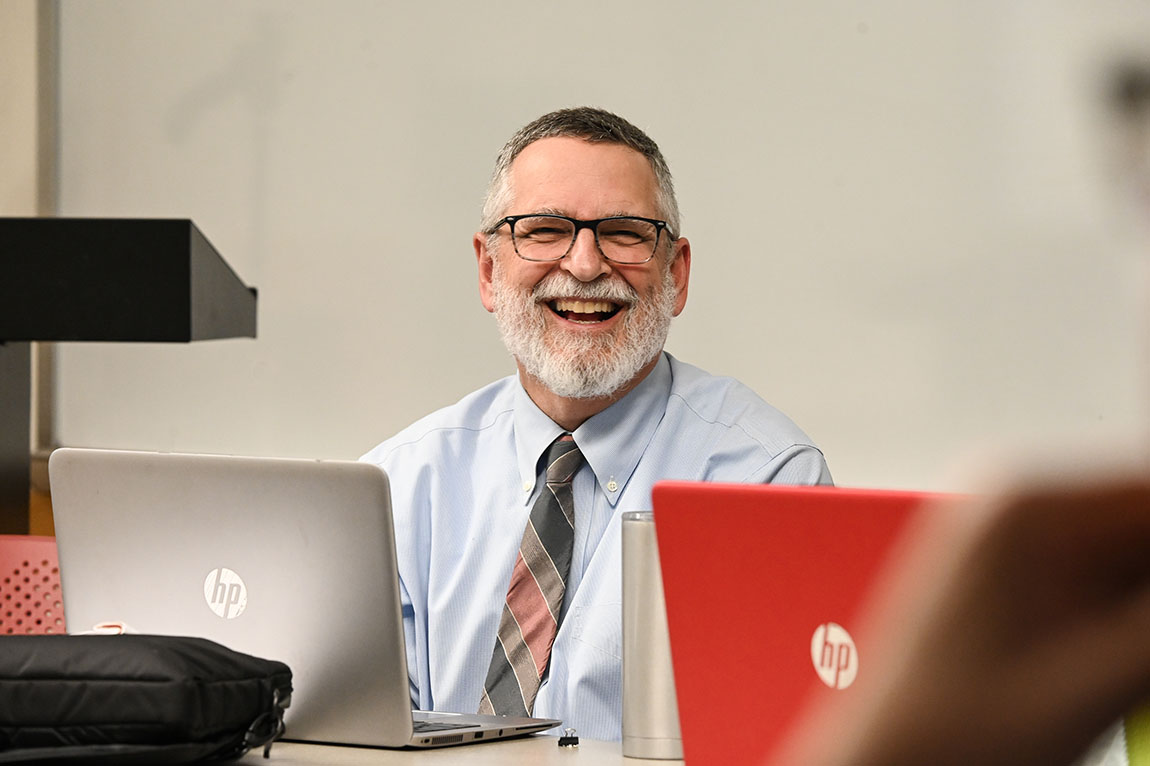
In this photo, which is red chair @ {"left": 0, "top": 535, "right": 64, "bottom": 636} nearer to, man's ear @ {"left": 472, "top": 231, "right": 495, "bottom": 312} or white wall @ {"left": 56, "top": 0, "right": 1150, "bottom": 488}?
man's ear @ {"left": 472, "top": 231, "right": 495, "bottom": 312}

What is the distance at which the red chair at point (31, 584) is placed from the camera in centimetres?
158

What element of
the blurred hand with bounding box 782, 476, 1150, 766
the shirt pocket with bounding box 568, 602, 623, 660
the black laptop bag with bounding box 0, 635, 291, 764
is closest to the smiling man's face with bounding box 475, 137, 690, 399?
the shirt pocket with bounding box 568, 602, 623, 660

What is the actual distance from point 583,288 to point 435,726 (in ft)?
2.88

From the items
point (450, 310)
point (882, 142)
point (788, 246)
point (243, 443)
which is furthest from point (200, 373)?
point (882, 142)

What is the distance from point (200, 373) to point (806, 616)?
105 inches

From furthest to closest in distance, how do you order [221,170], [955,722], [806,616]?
1. [221,170]
2. [806,616]
3. [955,722]

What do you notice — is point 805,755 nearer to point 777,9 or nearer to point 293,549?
point 293,549

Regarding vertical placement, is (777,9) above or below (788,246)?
above

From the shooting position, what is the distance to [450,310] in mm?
3014

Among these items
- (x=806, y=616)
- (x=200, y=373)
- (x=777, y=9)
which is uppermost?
(x=777, y=9)

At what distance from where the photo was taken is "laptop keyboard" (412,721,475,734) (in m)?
1.26

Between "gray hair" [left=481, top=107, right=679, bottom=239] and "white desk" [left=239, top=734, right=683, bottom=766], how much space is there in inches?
40.1

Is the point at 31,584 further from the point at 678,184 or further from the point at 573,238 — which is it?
the point at 678,184

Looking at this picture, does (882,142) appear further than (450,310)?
No
